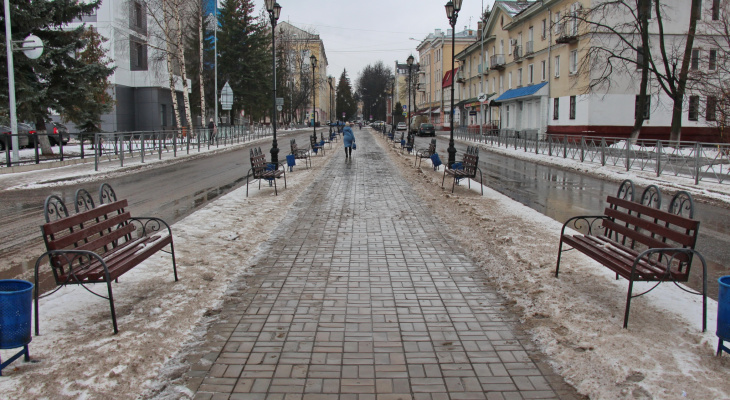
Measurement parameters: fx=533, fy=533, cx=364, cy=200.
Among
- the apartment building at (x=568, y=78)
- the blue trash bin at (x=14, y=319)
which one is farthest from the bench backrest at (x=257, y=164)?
the apartment building at (x=568, y=78)

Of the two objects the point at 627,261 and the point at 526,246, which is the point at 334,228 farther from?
the point at 627,261

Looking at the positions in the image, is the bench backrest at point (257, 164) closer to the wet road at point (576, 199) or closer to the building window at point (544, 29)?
the wet road at point (576, 199)

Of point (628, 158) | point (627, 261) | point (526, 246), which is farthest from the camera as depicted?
point (628, 158)

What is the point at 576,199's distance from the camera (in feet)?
44.0

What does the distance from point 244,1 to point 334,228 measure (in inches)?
2062

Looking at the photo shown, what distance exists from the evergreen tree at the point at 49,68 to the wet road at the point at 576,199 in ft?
59.0

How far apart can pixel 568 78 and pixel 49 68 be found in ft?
106

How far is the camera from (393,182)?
16.0 metres

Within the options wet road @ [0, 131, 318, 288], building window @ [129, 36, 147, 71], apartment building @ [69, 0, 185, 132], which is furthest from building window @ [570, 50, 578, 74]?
building window @ [129, 36, 147, 71]

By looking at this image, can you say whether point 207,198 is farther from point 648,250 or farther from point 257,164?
point 648,250

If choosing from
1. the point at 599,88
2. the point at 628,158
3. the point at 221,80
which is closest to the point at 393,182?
the point at 628,158

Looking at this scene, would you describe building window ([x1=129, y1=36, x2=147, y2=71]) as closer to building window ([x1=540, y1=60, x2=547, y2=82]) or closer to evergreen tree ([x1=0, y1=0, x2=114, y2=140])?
evergreen tree ([x1=0, y1=0, x2=114, y2=140])

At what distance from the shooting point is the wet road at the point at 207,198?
7.87 m

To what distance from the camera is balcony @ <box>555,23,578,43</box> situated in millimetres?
36656
